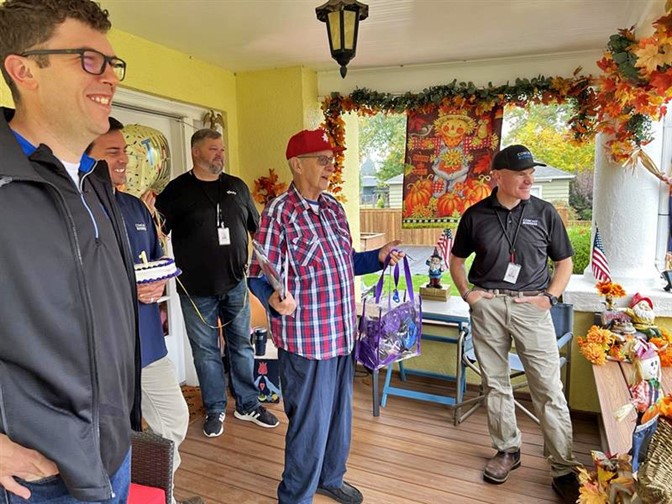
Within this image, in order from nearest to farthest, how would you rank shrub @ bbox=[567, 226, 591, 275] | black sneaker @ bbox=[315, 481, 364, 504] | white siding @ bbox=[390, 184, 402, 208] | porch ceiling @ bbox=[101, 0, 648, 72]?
1. black sneaker @ bbox=[315, 481, 364, 504]
2. porch ceiling @ bbox=[101, 0, 648, 72]
3. shrub @ bbox=[567, 226, 591, 275]
4. white siding @ bbox=[390, 184, 402, 208]

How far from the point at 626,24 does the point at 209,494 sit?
3.38m

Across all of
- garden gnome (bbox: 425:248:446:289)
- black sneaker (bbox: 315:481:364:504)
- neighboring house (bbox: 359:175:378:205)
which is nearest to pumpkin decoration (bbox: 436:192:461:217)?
garden gnome (bbox: 425:248:446:289)

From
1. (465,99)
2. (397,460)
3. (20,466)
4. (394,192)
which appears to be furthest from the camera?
(394,192)

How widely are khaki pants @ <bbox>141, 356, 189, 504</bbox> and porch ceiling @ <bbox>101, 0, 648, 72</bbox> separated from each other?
→ 175cm

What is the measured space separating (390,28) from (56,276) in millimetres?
2478

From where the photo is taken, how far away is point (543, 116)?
8.04m

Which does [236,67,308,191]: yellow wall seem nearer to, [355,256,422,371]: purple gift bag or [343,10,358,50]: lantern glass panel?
[343,10,358,50]: lantern glass panel

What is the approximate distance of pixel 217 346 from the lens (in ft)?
9.40

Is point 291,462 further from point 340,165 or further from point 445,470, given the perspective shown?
point 340,165

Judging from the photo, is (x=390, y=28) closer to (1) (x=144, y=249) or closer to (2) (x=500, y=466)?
(1) (x=144, y=249)

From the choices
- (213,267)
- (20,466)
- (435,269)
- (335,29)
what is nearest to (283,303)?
(20,466)

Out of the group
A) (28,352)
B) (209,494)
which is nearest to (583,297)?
(209,494)

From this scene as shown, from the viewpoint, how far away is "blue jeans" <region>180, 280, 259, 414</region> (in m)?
2.81

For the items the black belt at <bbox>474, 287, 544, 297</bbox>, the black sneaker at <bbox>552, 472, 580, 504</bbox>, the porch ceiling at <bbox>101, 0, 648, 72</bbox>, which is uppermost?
the porch ceiling at <bbox>101, 0, 648, 72</bbox>
